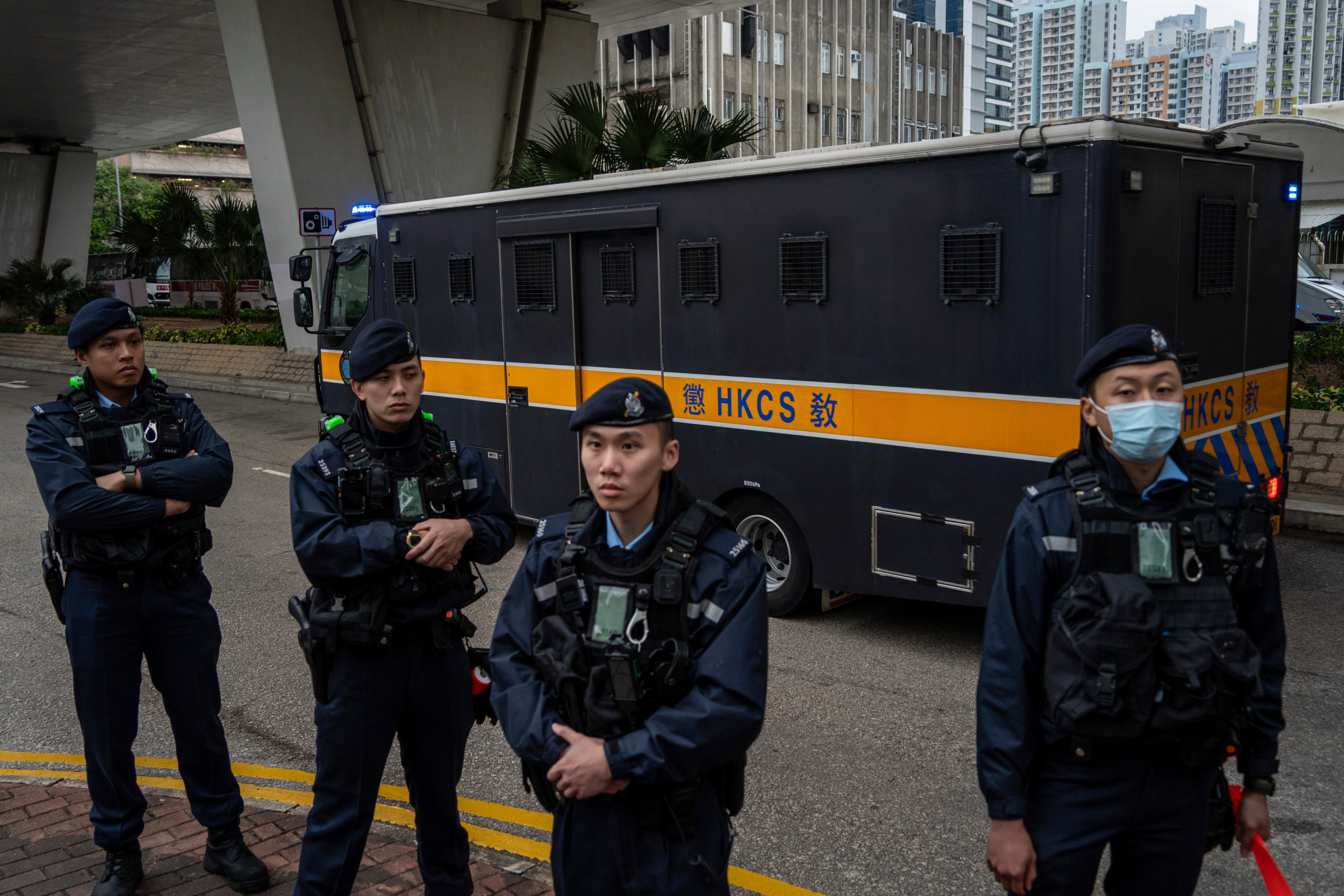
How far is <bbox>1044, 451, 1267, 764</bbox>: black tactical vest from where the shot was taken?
2457 mm

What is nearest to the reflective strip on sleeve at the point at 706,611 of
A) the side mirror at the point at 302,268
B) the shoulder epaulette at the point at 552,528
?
the shoulder epaulette at the point at 552,528

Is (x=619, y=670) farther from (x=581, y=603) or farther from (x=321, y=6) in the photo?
(x=321, y=6)

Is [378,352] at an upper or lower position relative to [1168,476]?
upper

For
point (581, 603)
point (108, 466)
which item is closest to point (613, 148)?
point (108, 466)

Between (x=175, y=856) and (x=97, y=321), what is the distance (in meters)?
1.97

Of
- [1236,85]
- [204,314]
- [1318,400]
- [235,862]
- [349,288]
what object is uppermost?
[1236,85]

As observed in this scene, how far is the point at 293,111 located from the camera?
18375mm

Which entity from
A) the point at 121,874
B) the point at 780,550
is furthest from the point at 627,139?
Answer: the point at 121,874

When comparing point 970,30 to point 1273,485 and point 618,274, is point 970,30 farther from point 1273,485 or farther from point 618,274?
point 1273,485

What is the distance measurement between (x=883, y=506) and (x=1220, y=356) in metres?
2.08

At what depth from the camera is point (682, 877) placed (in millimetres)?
2467

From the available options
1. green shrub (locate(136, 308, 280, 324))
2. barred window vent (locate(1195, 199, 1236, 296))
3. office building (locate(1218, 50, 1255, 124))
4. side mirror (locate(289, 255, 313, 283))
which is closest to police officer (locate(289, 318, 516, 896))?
barred window vent (locate(1195, 199, 1236, 296))

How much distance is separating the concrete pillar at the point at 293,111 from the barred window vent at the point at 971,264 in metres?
14.8

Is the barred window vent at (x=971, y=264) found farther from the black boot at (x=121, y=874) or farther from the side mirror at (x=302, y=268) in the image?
the side mirror at (x=302, y=268)
